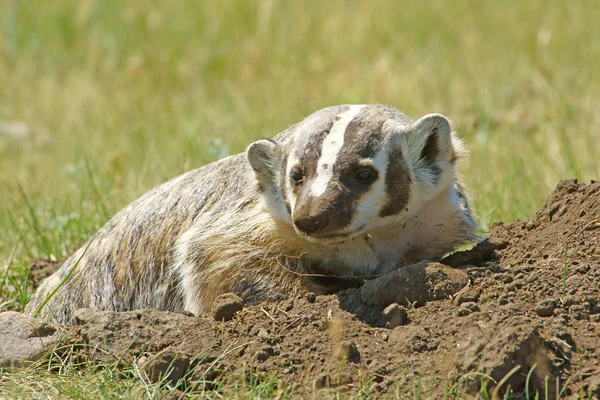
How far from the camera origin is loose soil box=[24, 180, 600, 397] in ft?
8.79

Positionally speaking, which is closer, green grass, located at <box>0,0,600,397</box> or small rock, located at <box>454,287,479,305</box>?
small rock, located at <box>454,287,479,305</box>

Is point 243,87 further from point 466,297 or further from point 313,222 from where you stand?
point 466,297

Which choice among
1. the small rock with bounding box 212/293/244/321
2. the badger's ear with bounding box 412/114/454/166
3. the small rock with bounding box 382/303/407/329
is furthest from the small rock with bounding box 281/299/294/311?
the badger's ear with bounding box 412/114/454/166

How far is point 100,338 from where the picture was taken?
10.6ft

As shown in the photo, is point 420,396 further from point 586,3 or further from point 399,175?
point 586,3

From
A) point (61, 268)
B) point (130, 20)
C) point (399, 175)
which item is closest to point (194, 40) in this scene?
point (130, 20)

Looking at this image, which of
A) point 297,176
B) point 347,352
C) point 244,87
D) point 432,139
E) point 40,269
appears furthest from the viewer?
point 244,87

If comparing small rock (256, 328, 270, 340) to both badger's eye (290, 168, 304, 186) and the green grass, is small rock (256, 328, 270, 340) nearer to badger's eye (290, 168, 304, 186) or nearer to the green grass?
badger's eye (290, 168, 304, 186)

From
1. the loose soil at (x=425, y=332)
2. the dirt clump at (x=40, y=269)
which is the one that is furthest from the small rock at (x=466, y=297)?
the dirt clump at (x=40, y=269)

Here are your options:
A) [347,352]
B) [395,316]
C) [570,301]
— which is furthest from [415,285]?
[570,301]

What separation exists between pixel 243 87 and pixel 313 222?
5343 millimetres

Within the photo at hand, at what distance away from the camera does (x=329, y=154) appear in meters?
3.32

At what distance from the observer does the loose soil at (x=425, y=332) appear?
268 centimetres

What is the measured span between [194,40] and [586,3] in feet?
12.7
